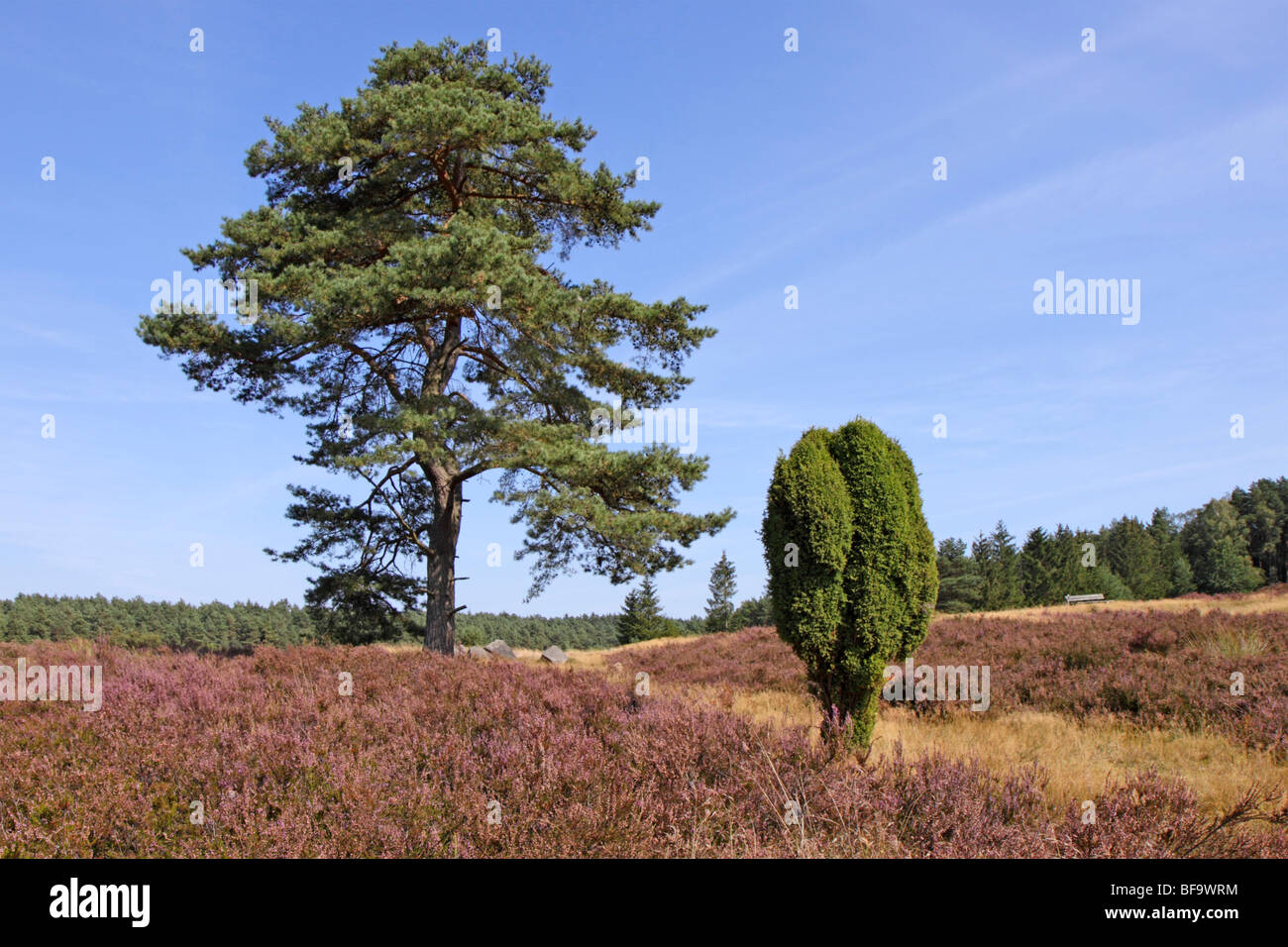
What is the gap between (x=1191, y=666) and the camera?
1270 centimetres

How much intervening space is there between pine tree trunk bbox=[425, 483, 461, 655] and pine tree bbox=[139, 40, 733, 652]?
5 cm

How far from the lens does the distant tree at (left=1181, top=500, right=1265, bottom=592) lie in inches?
2960

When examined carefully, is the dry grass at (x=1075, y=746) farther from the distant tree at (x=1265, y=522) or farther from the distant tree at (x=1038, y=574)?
the distant tree at (x=1265, y=522)

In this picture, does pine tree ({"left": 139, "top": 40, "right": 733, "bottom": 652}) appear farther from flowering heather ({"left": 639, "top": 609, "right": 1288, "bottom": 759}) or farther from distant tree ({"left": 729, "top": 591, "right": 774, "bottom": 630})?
distant tree ({"left": 729, "top": 591, "right": 774, "bottom": 630})

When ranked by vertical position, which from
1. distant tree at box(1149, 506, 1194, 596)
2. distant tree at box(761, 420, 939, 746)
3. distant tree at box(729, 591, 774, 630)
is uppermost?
distant tree at box(761, 420, 939, 746)

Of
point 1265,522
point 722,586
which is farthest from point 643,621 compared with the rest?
point 1265,522

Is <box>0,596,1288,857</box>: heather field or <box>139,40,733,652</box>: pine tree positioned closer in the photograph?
<box>0,596,1288,857</box>: heather field

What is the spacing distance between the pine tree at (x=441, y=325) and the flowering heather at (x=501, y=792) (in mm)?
8592

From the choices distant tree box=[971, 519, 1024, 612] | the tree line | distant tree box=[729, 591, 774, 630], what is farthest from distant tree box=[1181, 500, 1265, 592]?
distant tree box=[729, 591, 774, 630]

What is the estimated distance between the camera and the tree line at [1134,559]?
62812 mm

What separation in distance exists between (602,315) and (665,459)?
3.55 metres

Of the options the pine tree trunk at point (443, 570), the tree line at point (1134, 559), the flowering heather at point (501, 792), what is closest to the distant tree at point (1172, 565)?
the tree line at point (1134, 559)

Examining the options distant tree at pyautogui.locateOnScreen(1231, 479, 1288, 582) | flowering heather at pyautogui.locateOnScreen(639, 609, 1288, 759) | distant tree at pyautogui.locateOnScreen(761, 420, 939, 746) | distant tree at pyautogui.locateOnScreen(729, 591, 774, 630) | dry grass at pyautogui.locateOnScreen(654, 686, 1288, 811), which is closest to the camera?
dry grass at pyautogui.locateOnScreen(654, 686, 1288, 811)
